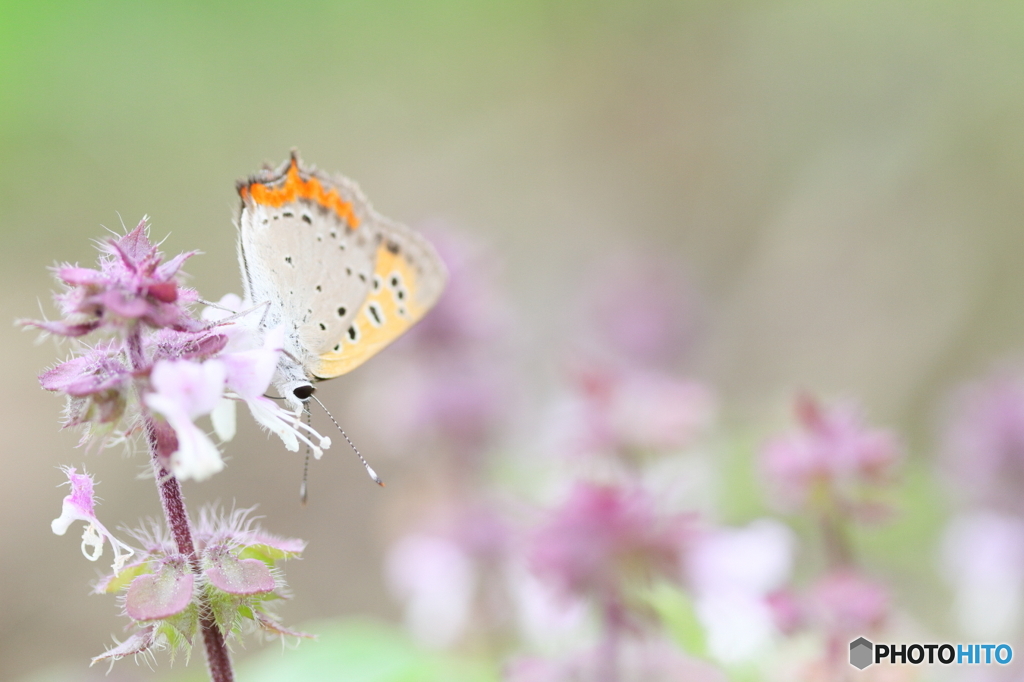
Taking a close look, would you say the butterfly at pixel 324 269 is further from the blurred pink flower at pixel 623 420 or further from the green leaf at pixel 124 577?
the green leaf at pixel 124 577

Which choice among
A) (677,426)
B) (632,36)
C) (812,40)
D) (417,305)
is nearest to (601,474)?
(677,426)

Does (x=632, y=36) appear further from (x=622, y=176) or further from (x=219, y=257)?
(x=219, y=257)

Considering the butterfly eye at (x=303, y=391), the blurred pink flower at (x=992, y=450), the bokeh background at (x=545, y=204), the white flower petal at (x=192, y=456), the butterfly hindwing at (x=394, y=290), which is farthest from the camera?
the bokeh background at (x=545, y=204)

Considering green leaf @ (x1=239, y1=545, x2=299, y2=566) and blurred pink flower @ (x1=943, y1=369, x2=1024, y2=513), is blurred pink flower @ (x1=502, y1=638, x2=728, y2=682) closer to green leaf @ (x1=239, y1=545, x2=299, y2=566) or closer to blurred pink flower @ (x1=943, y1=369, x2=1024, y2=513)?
green leaf @ (x1=239, y1=545, x2=299, y2=566)

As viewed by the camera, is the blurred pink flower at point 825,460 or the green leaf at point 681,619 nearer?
the blurred pink flower at point 825,460

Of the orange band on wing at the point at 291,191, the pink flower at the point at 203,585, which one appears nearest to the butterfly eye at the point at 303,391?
the orange band on wing at the point at 291,191

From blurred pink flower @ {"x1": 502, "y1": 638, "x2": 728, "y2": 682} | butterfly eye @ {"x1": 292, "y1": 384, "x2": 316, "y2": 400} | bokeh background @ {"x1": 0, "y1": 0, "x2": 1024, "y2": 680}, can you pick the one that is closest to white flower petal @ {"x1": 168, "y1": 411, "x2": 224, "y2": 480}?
butterfly eye @ {"x1": 292, "y1": 384, "x2": 316, "y2": 400}
